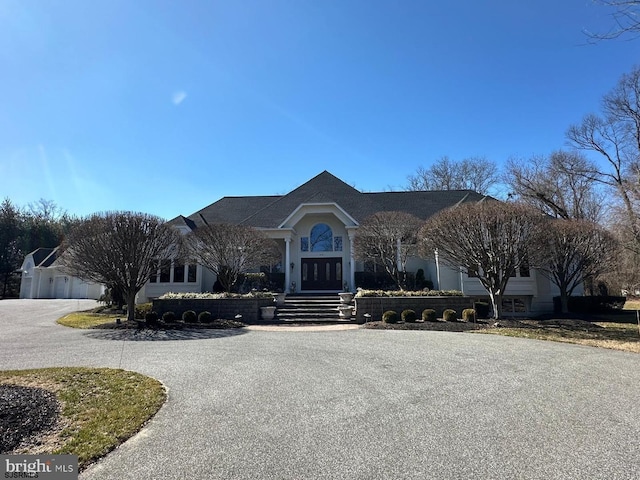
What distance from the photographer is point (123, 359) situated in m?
8.60

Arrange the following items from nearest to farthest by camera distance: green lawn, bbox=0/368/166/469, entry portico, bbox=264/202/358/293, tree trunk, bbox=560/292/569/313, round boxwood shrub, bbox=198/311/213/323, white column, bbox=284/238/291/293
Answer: green lawn, bbox=0/368/166/469 → round boxwood shrub, bbox=198/311/213/323 → tree trunk, bbox=560/292/569/313 → white column, bbox=284/238/291/293 → entry portico, bbox=264/202/358/293

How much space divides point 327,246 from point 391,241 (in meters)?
5.58

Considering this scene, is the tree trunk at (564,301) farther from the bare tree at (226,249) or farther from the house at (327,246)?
the bare tree at (226,249)

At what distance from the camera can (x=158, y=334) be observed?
13031 mm

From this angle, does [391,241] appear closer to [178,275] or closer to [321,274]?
[321,274]

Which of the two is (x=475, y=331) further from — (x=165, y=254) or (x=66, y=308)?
(x=66, y=308)

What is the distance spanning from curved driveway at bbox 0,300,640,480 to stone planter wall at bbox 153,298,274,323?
274 inches

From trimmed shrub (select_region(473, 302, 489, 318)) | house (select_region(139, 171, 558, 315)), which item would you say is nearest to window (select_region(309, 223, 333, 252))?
house (select_region(139, 171, 558, 315))

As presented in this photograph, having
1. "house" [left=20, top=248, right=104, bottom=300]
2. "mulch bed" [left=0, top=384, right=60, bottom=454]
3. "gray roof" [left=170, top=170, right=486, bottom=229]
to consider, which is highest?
"gray roof" [left=170, top=170, right=486, bottom=229]

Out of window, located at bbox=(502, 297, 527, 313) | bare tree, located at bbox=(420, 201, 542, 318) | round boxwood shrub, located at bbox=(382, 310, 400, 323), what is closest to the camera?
bare tree, located at bbox=(420, 201, 542, 318)

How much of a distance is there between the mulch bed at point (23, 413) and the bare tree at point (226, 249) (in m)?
12.8

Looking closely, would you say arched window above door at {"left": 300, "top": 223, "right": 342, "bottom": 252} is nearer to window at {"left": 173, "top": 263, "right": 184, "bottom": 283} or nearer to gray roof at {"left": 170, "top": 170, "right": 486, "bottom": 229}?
gray roof at {"left": 170, "top": 170, "right": 486, "bottom": 229}

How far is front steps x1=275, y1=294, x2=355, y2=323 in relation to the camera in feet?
54.2

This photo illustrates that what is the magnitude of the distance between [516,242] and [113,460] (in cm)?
1468
